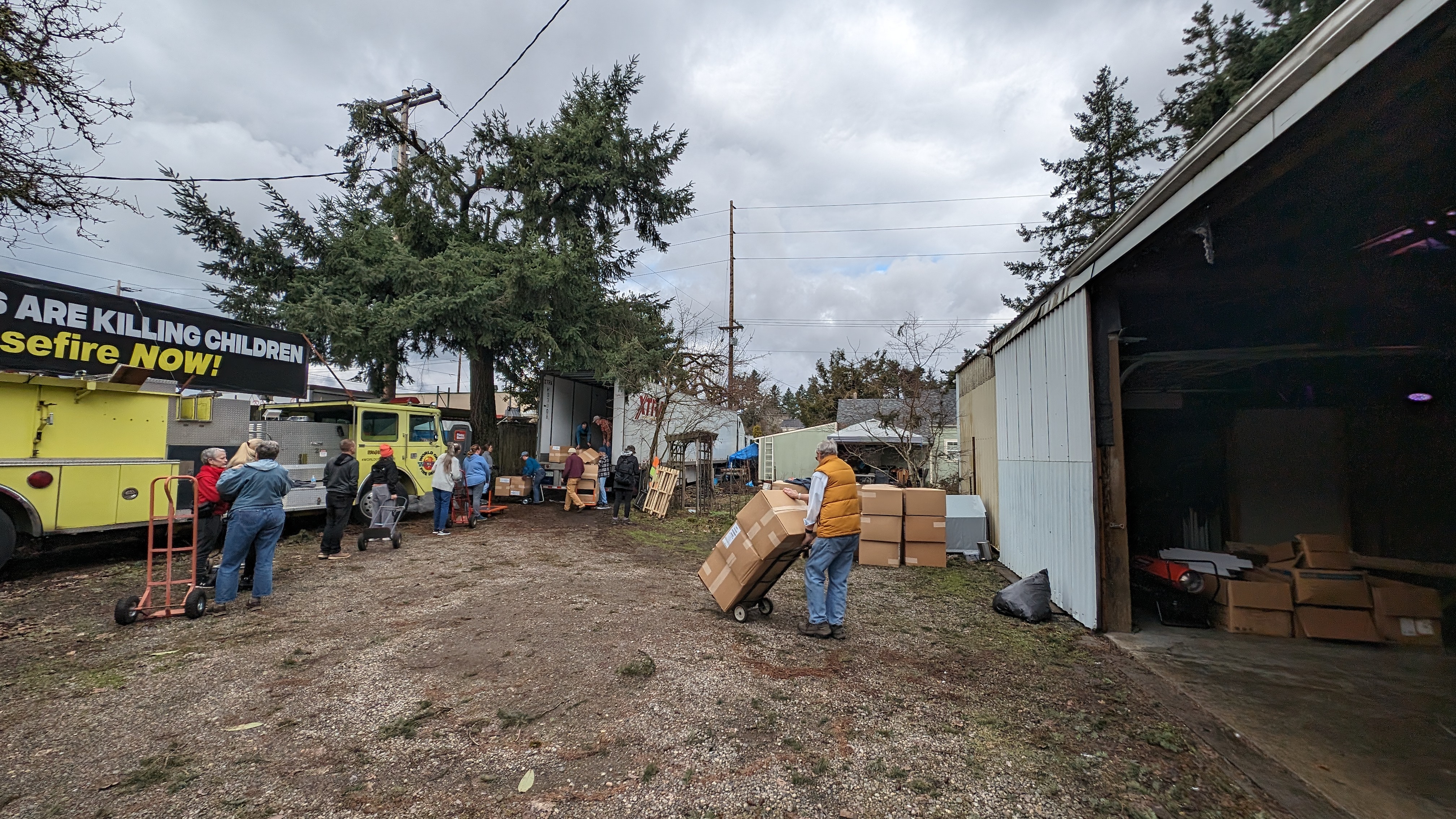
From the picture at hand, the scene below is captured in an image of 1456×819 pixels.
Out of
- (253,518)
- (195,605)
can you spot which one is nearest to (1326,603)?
(253,518)

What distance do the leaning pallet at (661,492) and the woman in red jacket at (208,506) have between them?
8.40m

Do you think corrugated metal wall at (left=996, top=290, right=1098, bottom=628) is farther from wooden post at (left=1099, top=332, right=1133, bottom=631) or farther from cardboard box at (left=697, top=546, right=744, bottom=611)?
cardboard box at (left=697, top=546, right=744, bottom=611)

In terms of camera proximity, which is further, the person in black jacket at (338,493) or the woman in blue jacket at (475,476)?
the woman in blue jacket at (475,476)

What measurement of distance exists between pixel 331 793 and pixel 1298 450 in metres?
9.09

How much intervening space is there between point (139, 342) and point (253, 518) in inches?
166

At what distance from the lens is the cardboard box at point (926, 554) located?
838cm

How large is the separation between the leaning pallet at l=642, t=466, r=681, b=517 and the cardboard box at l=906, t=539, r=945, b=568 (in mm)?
6592

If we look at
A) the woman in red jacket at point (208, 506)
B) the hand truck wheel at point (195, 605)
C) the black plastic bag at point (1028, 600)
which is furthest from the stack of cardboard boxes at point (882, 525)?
the woman in red jacket at point (208, 506)

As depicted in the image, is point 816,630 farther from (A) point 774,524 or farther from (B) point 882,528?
(B) point 882,528

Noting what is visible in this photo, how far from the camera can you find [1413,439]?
580 centimetres

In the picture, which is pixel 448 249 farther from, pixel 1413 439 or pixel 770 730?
pixel 1413 439

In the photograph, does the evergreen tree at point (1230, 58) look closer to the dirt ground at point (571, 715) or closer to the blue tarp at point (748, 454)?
the dirt ground at point (571, 715)

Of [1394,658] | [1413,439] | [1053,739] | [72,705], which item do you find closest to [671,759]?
[1053,739]

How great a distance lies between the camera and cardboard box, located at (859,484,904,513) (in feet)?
27.8
